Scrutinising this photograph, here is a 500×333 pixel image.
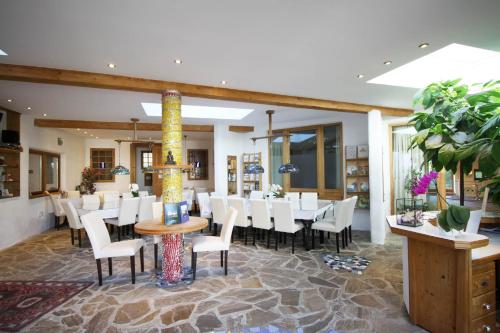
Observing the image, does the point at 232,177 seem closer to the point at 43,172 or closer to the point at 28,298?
the point at 43,172

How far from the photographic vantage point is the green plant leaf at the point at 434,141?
7.65 ft

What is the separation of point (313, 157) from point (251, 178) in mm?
1942

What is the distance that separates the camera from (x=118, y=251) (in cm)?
344

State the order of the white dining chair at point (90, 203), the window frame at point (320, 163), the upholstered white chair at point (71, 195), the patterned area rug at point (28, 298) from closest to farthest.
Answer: the patterned area rug at point (28, 298) < the white dining chair at point (90, 203) < the window frame at point (320, 163) < the upholstered white chair at point (71, 195)

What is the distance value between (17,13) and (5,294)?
3238mm

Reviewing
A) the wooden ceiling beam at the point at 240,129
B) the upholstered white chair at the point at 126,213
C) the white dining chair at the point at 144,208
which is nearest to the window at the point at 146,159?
the wooden ceiling beam at the point at 240,129

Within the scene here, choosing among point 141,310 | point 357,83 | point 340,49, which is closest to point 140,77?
point 340,49

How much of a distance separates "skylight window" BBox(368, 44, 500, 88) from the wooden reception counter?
7.82 ft

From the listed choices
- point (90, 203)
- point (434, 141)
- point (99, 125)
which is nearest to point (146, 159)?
point (99, 125)

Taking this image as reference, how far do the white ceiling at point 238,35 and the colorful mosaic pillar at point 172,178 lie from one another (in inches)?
15.0

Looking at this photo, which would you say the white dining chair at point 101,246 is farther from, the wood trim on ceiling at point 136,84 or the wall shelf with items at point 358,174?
the wall shelf with items at point 358,174

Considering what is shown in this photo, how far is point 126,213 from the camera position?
548 cm

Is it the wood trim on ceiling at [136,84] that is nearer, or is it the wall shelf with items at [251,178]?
the wood trim on ceiling at [136,84]

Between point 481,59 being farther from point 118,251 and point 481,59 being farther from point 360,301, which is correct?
point 118,251
